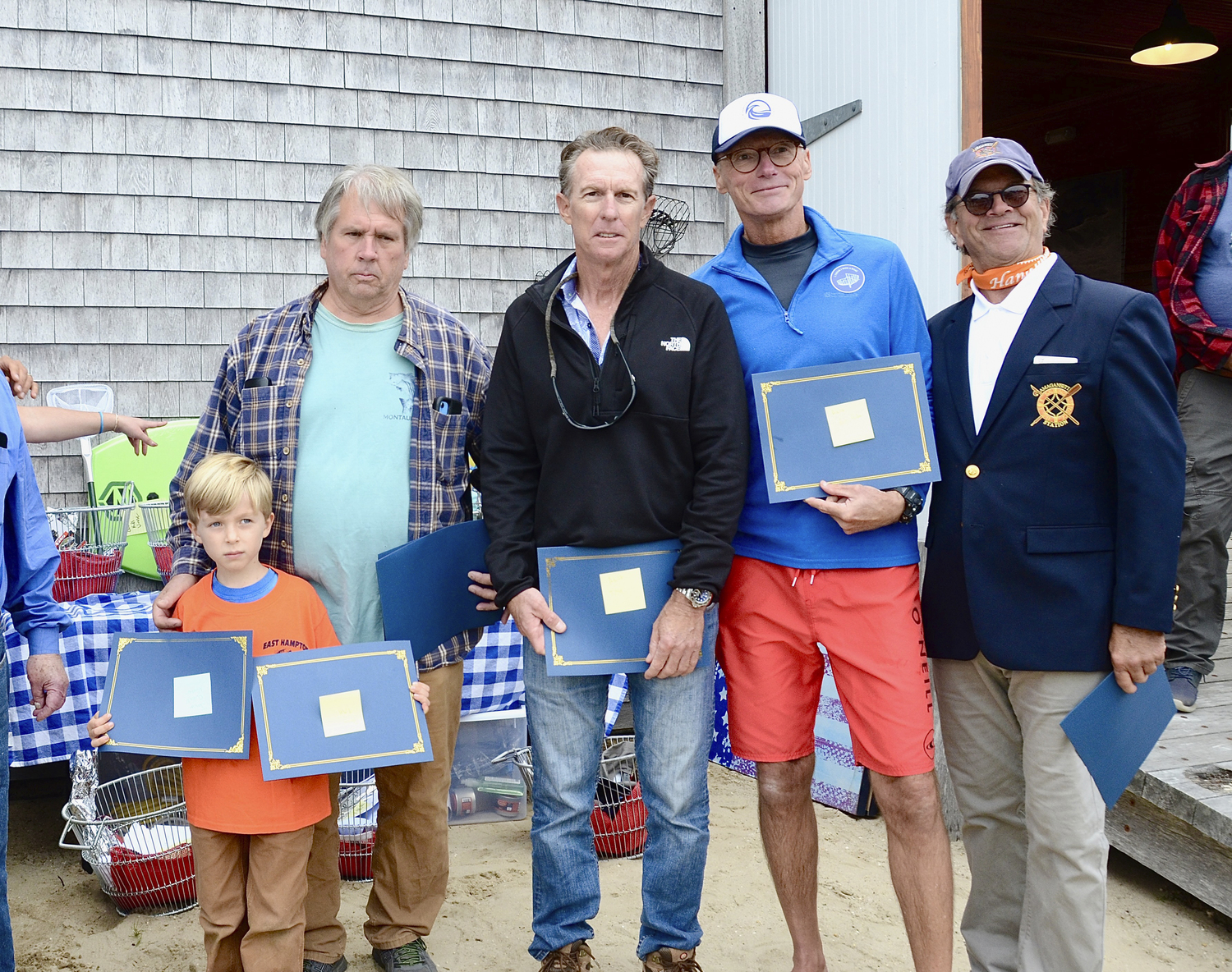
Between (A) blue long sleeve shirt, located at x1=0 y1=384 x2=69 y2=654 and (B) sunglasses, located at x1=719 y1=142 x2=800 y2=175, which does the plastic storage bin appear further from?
(B) sunglasses, located at x1=719 y1=142 x2=800 y2=175

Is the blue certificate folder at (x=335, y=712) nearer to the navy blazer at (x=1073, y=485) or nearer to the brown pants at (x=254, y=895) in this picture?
the brown pants at (x=254, y=895)

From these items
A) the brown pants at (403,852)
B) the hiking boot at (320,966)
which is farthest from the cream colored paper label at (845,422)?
the hiking boot at (320,966)

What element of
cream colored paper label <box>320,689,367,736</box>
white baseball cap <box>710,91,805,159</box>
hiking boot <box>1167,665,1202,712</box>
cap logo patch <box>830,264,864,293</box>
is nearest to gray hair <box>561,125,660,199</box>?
white baseball cap <box>710,91,805,159</box>

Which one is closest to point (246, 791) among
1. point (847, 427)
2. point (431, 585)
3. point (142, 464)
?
point (431, 585)

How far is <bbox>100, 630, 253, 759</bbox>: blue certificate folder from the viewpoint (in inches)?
84.8

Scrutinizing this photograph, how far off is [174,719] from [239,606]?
267mm

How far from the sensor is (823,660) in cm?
232

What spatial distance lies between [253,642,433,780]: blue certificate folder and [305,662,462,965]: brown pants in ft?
0.93

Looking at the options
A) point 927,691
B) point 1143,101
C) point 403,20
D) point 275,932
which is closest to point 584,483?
point 927,691

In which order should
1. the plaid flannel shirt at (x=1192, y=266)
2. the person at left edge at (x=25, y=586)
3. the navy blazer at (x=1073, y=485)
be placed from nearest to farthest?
the navy blazer at (x=1073, y=485) → the person at left edge at (x=25, y=586) → the plaid flannel shirt at (x=1192, y=266)

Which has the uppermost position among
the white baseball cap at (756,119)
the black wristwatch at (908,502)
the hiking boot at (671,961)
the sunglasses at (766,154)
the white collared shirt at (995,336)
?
the white baseball cap at (756,119)

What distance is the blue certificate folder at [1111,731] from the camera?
6.57ft

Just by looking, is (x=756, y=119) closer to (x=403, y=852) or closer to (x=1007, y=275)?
(x=1007, y=275)

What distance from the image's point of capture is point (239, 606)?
223 cm
